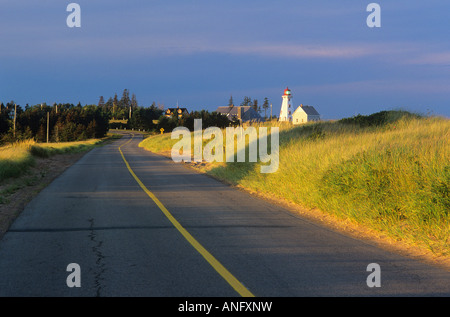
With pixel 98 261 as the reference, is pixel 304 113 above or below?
above

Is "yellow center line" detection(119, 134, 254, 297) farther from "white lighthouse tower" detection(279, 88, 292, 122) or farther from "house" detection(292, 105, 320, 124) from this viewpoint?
"house" detection(292, 105, 320, 124)

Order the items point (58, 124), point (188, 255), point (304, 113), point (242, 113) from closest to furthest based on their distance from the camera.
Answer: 1. point (188, 255)
2. point (304, 113)
3. point (58, 124)
4. point (242, 113)

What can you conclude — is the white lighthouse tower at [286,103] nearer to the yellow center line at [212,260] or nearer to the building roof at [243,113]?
the building roof at [243,113]

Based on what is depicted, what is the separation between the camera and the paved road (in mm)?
5539

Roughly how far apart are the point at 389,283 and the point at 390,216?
12.2 ft

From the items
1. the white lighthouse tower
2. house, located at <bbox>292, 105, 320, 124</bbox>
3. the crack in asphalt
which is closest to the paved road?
the crack in asphalt

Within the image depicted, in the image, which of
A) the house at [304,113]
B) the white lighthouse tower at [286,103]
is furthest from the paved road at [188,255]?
the house at [304,113]

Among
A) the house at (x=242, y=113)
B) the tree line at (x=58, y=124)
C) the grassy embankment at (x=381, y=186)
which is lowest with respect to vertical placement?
the grassy embankment at (x=381, y=186)

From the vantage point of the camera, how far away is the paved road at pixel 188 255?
554cm

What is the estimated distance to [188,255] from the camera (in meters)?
7.06

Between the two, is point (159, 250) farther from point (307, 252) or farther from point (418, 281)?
point (418, 281)

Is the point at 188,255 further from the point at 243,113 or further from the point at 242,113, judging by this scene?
the point at 242,113

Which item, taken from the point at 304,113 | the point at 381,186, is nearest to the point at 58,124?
the point at 304,113

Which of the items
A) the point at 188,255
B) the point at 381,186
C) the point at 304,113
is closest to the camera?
the point at 188,255
